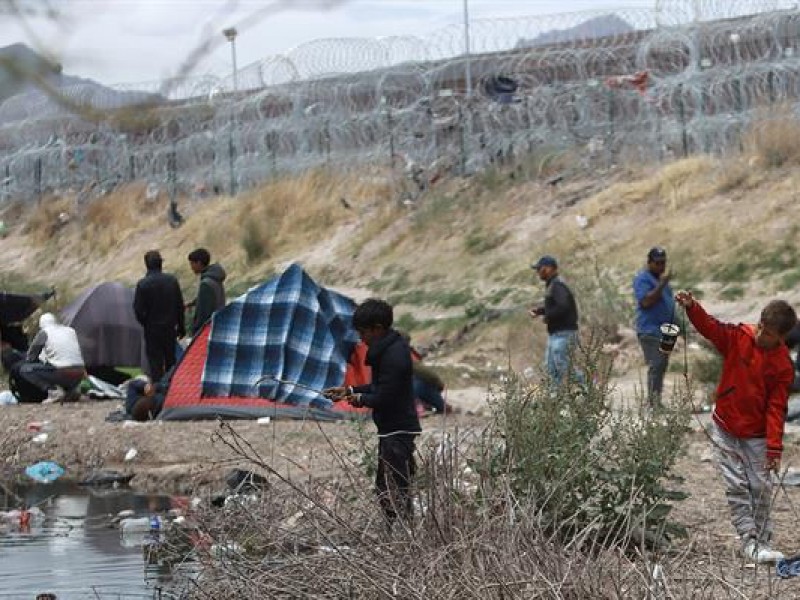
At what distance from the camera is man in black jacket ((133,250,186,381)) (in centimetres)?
1473

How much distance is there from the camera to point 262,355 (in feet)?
47.9

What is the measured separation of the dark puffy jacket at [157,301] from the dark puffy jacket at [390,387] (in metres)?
6.83

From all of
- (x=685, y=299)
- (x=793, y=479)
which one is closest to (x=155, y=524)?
(x=793, y=479)

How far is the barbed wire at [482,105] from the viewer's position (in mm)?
24203

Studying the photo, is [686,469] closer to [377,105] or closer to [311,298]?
[311,298]

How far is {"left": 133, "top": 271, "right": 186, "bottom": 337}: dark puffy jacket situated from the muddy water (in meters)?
2.26

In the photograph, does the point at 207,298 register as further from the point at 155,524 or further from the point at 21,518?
the point at 155,524

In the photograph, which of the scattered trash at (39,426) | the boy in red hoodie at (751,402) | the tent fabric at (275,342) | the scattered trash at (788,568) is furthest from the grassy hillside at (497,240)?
the scattered trash at (788,568)

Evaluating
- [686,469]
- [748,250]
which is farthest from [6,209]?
[686,469]

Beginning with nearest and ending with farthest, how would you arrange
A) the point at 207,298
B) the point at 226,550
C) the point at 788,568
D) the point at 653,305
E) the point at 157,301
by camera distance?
the point at 226,550 < the point at 788,568 < the point at 653,305 < the point at 157,301 < the point at 207,298

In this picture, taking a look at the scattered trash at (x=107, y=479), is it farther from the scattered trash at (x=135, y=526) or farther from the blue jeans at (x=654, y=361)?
the blue jeans at (x=654, y=361)

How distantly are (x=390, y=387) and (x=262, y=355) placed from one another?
22.0 feet

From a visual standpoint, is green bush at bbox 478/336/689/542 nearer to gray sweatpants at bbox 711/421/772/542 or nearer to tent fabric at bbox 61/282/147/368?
gray sweatpants at bbox 711/421/772/542

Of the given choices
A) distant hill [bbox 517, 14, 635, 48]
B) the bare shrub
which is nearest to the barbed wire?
distant hill [bbox 517, 14, 635, 48]
